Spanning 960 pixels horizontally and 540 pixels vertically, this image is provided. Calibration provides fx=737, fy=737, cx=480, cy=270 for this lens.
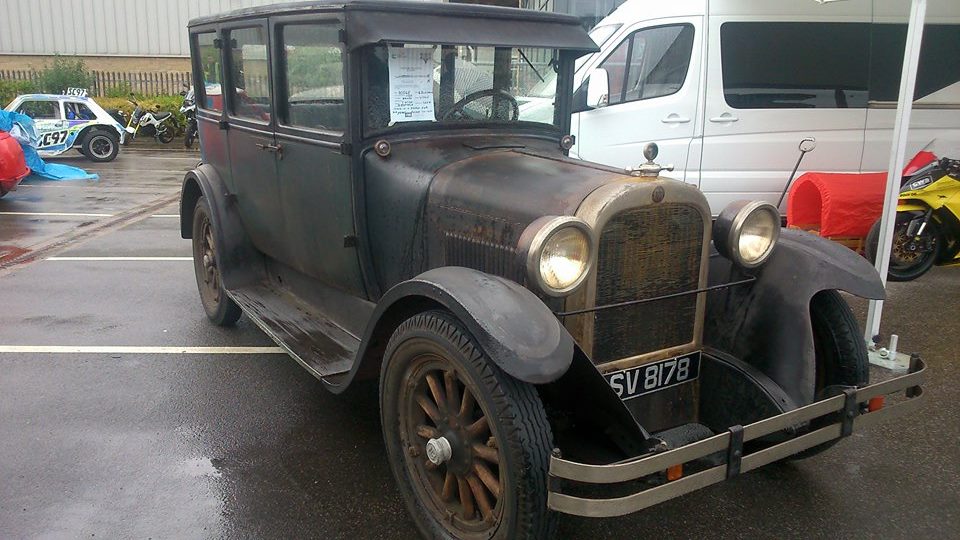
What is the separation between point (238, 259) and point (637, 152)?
3617 mm

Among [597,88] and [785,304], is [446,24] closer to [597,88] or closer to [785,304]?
[785,304]

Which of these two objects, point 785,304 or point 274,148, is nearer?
point 785,304

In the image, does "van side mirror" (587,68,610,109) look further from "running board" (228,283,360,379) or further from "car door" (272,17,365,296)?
"running board" (228,283,360,379)

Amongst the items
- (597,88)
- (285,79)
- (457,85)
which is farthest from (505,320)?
(597,88)

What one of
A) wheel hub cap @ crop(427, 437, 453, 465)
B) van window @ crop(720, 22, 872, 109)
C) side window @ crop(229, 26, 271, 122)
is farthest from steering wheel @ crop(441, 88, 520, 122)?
van window @ crop(720, 22, 872, 109)

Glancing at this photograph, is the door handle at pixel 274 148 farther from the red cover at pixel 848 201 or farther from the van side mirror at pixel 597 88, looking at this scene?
the red cover at pixel 848 201

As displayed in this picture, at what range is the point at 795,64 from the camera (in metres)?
6.41

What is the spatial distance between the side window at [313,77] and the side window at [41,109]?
38.6ft

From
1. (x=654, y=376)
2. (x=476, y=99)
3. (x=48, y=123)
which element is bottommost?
(x=654, y=376)

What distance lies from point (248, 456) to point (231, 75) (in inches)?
90.4

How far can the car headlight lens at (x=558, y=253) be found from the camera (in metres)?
2.29

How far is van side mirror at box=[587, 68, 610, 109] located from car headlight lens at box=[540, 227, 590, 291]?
10.8 ft

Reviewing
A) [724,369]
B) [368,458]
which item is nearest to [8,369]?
[368,458]

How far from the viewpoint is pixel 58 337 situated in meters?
4.74
